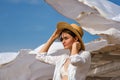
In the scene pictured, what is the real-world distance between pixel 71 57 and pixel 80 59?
7 centimetres

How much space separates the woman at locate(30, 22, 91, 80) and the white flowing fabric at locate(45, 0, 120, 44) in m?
0.10

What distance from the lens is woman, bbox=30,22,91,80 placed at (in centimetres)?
266

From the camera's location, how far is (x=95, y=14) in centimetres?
288

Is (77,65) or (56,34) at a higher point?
(56,34)

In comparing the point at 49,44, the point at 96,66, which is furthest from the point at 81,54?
the point at 96,66

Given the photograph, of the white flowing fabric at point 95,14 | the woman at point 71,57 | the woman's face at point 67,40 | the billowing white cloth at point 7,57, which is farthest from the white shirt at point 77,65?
the billowing white cloth at point 7,57

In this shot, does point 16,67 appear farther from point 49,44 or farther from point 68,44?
point 68,44

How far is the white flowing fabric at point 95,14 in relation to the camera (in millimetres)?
2803

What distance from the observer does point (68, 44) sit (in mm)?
2781

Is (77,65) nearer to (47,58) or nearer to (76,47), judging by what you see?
(76,47)

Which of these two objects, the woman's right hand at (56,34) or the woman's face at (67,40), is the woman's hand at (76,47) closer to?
the woman's face at (67,40)

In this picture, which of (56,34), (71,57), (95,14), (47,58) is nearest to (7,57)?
(47,58)

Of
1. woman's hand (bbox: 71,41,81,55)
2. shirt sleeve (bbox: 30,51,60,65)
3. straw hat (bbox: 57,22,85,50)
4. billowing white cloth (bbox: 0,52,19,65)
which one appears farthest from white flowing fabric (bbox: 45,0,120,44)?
billowing white cloth (bbox: 0,52,19,65)

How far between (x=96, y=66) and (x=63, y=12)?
89cm
